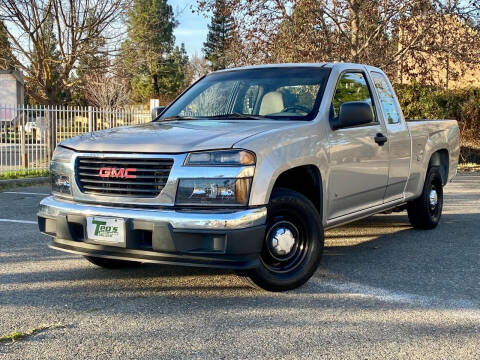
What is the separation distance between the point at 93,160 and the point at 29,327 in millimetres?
1286

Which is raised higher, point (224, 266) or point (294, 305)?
point (224, 266)

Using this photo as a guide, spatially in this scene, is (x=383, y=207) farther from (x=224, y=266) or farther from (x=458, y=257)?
(x=224, y=266)

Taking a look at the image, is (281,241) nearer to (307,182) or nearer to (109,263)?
(307,182)

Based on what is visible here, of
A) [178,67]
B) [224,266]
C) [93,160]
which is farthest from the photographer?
[178,67]

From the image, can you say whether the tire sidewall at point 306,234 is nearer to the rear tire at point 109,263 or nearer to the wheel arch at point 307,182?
the wheel arch at point 307,182

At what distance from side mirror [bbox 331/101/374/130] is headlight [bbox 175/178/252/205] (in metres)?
1.33

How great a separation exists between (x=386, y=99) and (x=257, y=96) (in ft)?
5.36

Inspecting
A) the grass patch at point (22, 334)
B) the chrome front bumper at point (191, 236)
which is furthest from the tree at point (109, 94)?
the grass patch at point (22, 334)

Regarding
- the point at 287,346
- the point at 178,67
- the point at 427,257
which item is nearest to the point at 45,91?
the point at 427,257

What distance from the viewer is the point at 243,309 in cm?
395

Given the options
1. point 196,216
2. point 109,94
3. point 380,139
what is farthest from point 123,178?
point 109,94

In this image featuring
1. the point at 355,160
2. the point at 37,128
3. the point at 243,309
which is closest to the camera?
the point at 243,309

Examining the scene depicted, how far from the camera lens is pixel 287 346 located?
3287mm

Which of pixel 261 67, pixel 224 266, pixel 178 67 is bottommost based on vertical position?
pixel 224 266
